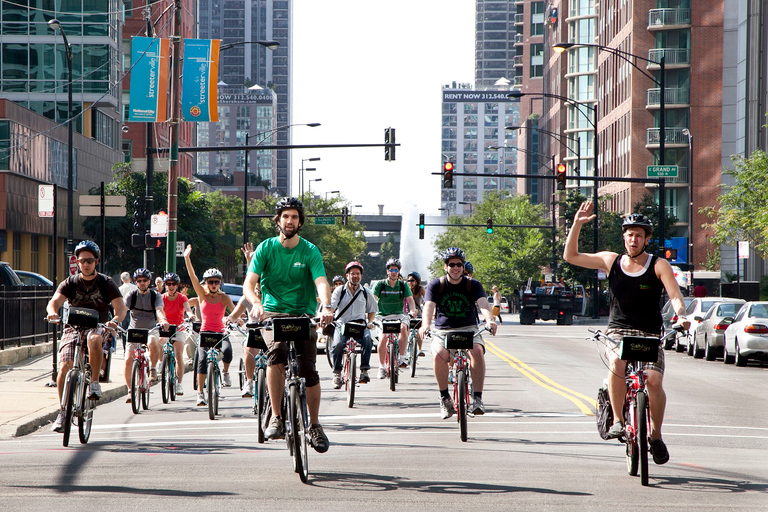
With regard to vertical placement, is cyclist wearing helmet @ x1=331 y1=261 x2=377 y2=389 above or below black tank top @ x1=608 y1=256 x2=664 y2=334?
below

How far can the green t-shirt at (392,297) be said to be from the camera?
59.1 ft

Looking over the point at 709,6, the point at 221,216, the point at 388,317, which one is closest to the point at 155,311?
the point at 388,317

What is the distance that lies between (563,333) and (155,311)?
29072 mm

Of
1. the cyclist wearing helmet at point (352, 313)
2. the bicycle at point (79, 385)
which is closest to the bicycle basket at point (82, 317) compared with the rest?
the bicycle at point (79, 385)

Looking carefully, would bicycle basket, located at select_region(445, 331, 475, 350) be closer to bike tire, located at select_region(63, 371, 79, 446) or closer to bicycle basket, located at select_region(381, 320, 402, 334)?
bike tire, located at select_region(63, 371, 79, 446)

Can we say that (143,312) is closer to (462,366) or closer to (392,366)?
Result: (392,366)

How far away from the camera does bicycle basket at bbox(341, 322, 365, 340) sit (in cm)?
Result: 1525

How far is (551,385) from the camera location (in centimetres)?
1797

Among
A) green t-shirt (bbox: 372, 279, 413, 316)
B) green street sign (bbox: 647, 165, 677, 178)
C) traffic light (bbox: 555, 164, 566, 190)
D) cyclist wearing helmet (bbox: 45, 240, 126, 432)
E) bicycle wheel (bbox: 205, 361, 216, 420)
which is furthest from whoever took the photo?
traffic light (bbox: 555, 164, 566, 190)

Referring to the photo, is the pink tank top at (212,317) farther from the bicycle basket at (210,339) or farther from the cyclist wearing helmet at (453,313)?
the cyclist wearing helmet at (453,313)

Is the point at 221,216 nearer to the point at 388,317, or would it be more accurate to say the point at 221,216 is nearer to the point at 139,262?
the point at 139,262

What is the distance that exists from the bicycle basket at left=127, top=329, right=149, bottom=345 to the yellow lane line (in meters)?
5.74

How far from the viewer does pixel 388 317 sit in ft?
57.7

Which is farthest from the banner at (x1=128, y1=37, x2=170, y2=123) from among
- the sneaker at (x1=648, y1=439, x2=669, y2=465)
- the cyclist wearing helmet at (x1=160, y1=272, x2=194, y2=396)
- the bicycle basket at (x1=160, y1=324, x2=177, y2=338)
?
the sneaker at (x1=648, y1=439, x2=669, y2=465)
